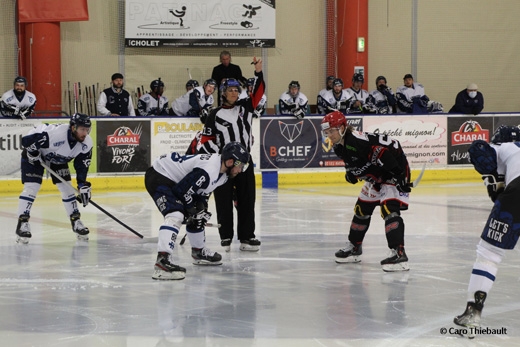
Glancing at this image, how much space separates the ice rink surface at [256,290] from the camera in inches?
200

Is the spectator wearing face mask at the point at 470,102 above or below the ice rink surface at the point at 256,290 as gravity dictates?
above

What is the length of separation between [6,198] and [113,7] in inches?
216

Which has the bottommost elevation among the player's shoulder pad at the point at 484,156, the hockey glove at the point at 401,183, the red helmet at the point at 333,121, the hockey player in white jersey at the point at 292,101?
the hockey glove at the point at 401,183

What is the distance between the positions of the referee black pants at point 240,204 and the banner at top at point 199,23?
354 inches

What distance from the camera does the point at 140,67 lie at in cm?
1669

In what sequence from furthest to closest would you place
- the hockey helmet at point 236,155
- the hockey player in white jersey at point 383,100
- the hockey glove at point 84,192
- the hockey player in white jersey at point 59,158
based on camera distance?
the hockey player in white jersey at point 383,100, the hockey glove at point 84,192, the hockey player in white jersey at point 59,158, the hockey helmet at point 236,155

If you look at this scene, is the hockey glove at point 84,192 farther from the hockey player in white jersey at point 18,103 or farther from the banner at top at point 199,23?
the banner at top at point 199,23

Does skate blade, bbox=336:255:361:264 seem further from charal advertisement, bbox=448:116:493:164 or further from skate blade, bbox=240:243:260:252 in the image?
charal advertisement, bbox=448:116:493:164

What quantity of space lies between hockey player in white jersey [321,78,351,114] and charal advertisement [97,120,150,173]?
3213mm

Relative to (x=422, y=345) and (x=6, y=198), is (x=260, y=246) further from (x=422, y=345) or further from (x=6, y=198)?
(x=6, y=198)

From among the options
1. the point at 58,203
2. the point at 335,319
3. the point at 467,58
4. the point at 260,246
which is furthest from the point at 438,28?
the point at 335,319

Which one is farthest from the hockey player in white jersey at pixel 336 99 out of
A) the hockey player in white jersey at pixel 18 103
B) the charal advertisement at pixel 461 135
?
the hockey player in white jersey at pixel 18 103

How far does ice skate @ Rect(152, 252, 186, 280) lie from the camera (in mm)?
6574

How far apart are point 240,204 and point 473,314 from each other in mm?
3322
